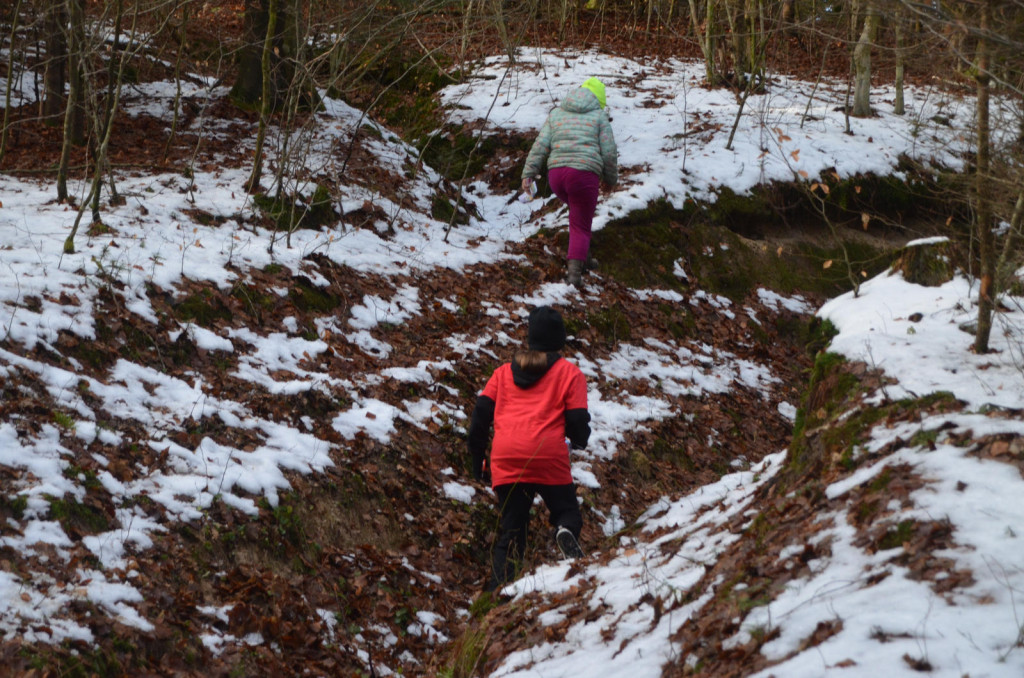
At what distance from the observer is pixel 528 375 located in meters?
5.15

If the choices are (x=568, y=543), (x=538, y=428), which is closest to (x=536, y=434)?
(x=538, y=428)

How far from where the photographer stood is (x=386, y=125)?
15594 mm

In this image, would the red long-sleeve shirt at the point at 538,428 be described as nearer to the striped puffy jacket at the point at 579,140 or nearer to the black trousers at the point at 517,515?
the black trousers at the point at 517,515

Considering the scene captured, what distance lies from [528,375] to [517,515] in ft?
3.04

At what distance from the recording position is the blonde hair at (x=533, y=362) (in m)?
5.12

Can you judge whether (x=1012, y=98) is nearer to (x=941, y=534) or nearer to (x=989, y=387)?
(x=989, y=387)

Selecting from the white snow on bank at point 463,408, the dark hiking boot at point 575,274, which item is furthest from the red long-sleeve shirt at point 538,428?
the dark hiking boot at point 575,274

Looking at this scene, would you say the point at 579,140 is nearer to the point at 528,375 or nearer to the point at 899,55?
the point at 899,55

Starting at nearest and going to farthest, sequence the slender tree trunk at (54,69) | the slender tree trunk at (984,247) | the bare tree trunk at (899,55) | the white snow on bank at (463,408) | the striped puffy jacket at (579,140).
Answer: the white snow on bank at (463,408) → the bare tree trunk at (899,55) → the slender tree trunk at (984,247) → the striped puffy jacket at (579,140) → the slender tree trunk at (54,69)

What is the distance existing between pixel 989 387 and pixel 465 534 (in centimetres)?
358

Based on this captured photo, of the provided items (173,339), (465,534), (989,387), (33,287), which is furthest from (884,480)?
(33,287)

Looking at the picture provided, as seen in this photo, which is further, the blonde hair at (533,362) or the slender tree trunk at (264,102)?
the slender tree trunk at (264,102)

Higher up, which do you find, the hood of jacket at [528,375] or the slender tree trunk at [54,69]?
the slender tree trunk at [54,69]

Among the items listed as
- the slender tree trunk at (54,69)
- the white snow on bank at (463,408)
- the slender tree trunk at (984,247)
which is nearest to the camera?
the white snow on bank at (463,408)
